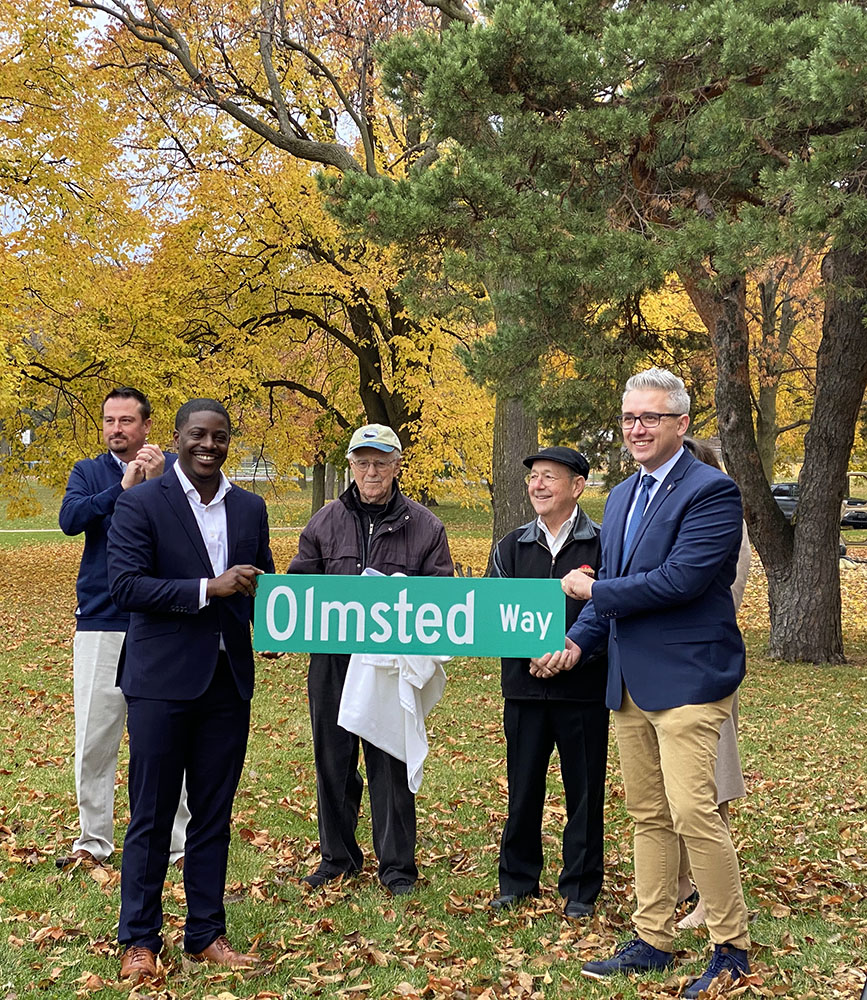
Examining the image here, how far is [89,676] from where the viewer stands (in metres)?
5.45

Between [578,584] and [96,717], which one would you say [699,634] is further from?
[96,717]

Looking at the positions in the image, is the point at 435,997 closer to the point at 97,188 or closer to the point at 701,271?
the point at 701,271

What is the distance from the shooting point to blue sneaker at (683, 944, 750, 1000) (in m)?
4.15

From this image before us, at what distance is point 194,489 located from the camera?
4473 mm

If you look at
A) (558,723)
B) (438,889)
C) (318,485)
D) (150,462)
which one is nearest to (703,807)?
(558,723)

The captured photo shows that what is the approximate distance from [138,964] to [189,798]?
2.18ft

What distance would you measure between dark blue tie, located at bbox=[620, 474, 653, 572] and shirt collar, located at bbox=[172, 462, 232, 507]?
171 cm

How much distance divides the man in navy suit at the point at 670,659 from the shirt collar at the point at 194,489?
1.54 m

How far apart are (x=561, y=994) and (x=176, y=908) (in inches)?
77.7

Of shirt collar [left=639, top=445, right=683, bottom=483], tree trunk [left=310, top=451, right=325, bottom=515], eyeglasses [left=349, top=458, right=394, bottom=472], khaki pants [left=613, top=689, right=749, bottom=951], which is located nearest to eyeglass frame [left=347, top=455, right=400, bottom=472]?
eyeglasses [left=349, top=458, right=394, bottom=472]

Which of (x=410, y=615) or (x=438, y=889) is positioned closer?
(x=410, y=615)

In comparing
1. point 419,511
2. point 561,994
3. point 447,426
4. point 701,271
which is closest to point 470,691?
point 701,271

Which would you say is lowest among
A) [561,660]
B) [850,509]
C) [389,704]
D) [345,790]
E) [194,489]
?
[345,790]

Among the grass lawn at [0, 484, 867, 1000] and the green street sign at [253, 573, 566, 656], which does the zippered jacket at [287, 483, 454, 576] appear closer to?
the green street sign at [253, 573, 566, 656]
